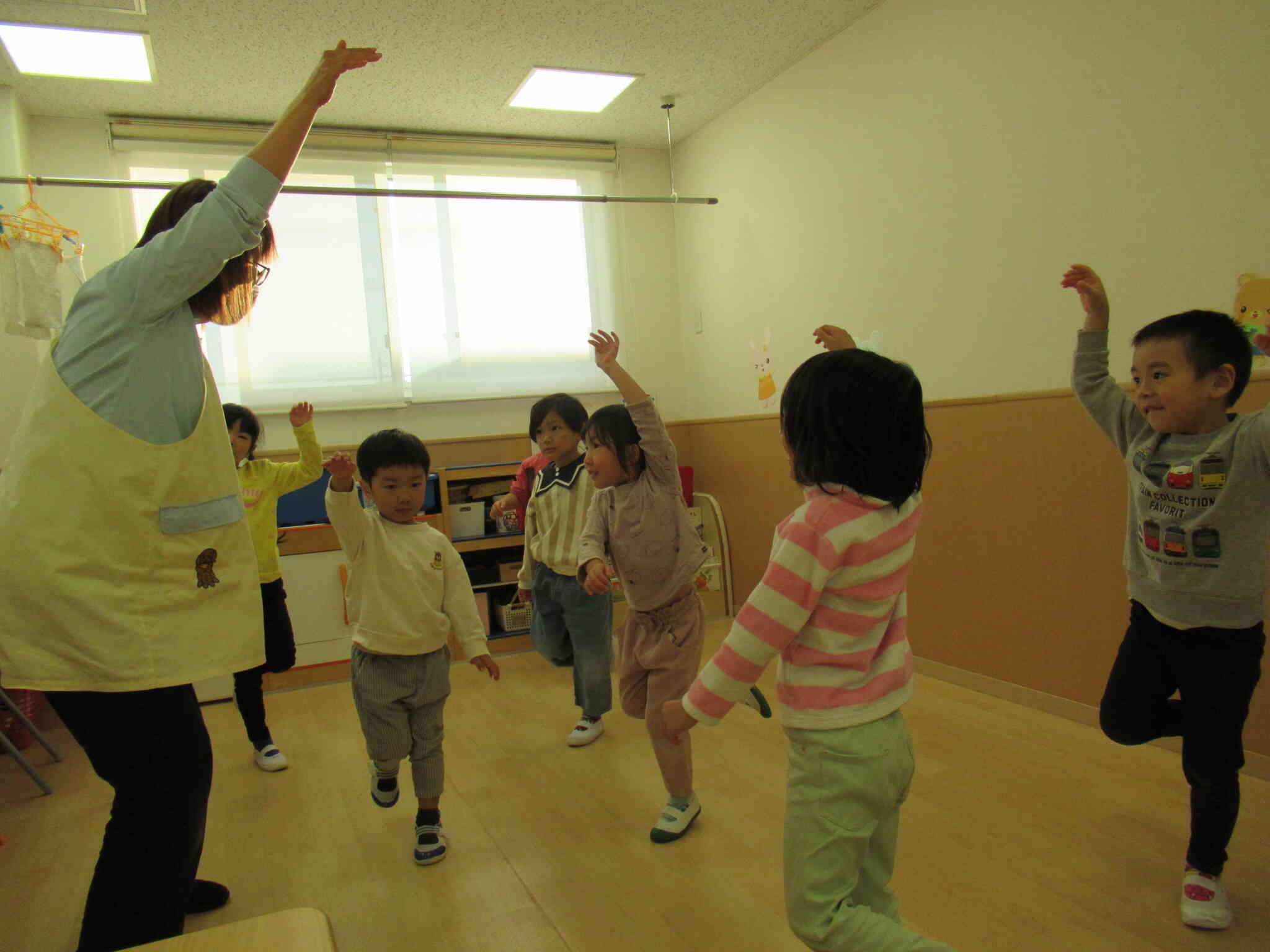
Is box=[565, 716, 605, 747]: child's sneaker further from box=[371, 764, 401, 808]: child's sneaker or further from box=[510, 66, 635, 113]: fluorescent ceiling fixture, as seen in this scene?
box=[510, 66, 635, 113]: fluorescent ceiling fixture

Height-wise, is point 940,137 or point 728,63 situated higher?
point 728,63

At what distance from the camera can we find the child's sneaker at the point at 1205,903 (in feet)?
5.24

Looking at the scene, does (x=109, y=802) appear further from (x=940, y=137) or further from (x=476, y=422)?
(x=940, y=137)

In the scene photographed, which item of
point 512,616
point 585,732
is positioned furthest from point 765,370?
point 585,732

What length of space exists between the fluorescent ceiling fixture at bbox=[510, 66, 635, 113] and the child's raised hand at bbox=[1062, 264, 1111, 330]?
2.65 meters

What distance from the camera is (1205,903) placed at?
1.62 m

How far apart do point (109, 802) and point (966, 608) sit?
2.91 m

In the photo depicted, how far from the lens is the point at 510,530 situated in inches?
166

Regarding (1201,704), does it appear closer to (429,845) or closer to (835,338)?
(835,338)

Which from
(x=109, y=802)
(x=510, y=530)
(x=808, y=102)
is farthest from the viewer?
(x=510, y=530)

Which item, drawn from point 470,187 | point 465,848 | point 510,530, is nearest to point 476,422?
point 510,530

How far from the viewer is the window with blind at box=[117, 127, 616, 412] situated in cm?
412

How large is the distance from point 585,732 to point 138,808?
177 cm

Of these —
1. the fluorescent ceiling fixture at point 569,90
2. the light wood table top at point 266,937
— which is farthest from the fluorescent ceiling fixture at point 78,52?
the light wood table top at point 266,937
